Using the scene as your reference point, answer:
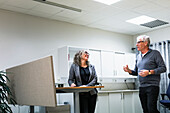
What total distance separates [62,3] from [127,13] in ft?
5.23

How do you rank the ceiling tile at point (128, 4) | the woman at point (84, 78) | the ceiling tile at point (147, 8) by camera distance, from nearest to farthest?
1. the woman at point (84, 78)
2. the ceiling tile at point (128, 4)
3. the ceiling tile at point (147, 8)

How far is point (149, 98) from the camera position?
2.98 m

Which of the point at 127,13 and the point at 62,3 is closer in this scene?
the point at 62,3

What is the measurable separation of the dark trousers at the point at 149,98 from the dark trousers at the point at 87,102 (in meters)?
0.71

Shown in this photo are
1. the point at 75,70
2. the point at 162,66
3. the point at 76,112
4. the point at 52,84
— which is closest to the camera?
the point at 52,84

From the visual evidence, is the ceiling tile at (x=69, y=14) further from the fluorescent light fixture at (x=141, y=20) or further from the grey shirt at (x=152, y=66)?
the grey shirt at (x=152, y=66)

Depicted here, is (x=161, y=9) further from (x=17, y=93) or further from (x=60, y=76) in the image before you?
(x=17, y=93)

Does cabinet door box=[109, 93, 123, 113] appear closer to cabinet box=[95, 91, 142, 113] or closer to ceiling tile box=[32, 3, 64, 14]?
cabinet box=[95, 91, 142, 113]

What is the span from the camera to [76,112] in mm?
2688

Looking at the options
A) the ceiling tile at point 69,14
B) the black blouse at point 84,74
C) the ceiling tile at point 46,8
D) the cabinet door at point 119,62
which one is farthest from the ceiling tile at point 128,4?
the cabinet door at point 119,62

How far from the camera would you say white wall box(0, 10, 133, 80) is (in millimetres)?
4535

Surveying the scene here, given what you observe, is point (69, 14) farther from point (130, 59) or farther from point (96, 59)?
point (130, 59)

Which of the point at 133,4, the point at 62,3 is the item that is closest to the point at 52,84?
the point at 62,3

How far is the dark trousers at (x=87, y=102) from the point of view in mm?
3133
